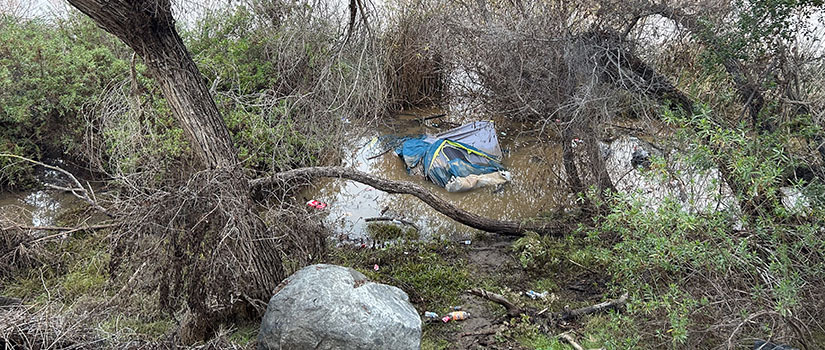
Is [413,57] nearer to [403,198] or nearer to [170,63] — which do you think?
[403,198]

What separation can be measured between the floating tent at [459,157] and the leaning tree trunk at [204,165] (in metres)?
4.24

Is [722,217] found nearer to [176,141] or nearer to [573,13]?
[573,13]

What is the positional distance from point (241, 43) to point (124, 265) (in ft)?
15.9

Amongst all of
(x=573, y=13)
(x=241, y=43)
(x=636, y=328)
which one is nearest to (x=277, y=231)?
(x=636, y=328)

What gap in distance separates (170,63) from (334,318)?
7.31 feet

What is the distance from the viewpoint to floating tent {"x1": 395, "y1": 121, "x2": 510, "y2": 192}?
28.2ft

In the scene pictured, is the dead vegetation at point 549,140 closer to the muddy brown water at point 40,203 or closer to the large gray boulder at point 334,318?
the large gray boulder at point 334,318

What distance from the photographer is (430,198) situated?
647 centimetres

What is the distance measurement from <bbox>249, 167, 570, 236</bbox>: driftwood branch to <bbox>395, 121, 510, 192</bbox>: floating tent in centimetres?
166

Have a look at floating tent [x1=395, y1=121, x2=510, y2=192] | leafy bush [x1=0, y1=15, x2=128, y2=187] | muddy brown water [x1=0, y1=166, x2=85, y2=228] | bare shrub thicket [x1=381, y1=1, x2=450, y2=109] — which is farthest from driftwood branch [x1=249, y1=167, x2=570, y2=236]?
bare shrub thicket [x1=381, y1=1, x2=450, y2=109]

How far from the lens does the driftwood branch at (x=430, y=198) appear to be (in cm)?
591

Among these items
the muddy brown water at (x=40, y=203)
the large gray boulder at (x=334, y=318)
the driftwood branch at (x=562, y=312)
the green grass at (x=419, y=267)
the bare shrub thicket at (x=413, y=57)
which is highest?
the bare shrub thicket at (x=413, y=57)

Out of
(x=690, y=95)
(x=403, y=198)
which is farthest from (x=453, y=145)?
(x=690, y=95)

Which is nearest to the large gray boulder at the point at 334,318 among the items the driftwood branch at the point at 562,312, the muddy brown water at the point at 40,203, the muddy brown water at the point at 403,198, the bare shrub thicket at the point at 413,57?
the driftwood branch at the point at 562,312
